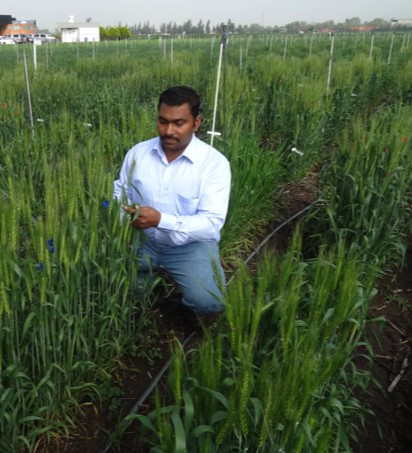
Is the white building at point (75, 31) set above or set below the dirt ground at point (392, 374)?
above

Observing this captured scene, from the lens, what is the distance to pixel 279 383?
1.14m

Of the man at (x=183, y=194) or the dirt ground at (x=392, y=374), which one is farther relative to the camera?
the man at (x=183, y=194)

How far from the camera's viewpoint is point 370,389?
204cm

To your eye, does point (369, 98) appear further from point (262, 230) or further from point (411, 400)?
point (411, 400)

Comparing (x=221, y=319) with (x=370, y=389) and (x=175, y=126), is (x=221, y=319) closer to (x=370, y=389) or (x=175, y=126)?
(x=370, y=389)

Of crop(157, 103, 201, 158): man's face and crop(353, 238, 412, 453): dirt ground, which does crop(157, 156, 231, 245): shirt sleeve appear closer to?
crop(157, 103, 201, 158): man's face

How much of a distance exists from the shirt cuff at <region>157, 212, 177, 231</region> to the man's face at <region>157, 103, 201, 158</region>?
0.36 metres

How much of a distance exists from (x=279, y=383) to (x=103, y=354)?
39.5 inches

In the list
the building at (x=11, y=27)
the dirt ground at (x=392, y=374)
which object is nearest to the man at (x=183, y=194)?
the dirt ground at (x=392, y=374)

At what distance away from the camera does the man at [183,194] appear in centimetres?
221

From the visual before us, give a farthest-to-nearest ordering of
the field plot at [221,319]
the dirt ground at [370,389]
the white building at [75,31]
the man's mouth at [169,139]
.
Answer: the white building at [75,31] → the man's mouth at [169,139] → the dirt ground at [370,389] → the field plot at [221,319]

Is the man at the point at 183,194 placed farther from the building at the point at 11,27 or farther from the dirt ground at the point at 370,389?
the building at the point at 11,27

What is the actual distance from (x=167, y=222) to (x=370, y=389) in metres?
1.13

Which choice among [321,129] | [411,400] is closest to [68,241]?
[411,400]
